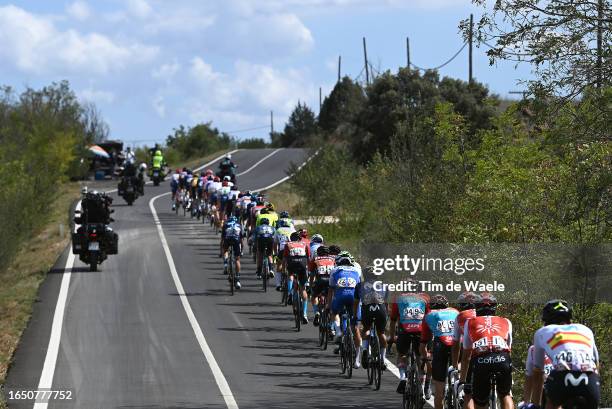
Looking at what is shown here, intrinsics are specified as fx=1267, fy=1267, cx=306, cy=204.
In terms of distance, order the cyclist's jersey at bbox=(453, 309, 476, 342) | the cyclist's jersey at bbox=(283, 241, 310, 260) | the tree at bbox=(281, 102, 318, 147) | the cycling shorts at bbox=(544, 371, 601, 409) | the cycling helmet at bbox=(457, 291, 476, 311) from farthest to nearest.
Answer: the tree at bbox=(281, 102, 318, 147) → the cyclist's jersey at bbox=(283, 241, 310, 260) → the cycling helmet at bbox=(457, 291, 476, 311) → the cyclist's jersey at bbox=(453, 309, 476, 342) → the cycling shorts at bbox=(544, 371, 601, 409)

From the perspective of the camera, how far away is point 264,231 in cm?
2934

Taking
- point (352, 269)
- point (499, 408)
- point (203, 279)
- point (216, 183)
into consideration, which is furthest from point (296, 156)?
point (499, 408)

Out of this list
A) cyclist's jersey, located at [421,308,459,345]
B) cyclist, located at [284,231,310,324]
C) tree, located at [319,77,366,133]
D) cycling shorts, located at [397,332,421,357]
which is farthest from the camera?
tree, located at [319,77,366,133]

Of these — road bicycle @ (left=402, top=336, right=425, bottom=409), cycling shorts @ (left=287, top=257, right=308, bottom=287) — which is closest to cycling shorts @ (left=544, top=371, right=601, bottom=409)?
road bicycle @ (left=402, top=336, right=425, bottom=409)

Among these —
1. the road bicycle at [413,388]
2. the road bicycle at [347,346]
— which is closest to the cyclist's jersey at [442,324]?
the road bicycle at [413,388]

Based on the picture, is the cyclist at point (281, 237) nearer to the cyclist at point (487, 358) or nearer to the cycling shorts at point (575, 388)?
the cyclist at point (487, 358)

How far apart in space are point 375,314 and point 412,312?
2.27 meters

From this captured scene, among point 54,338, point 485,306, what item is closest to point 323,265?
point 54,338

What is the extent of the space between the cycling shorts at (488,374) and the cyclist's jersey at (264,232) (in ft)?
54.8

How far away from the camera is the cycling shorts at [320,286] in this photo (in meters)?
22.8

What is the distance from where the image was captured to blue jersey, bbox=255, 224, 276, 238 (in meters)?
29.3

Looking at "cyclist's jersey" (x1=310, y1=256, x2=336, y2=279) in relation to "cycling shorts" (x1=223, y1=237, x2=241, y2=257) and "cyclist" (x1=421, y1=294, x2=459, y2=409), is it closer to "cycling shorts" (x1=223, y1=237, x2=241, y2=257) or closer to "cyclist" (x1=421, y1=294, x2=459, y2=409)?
"cycling shorts" (x1=223, y1=237, x2=241, y2=257)

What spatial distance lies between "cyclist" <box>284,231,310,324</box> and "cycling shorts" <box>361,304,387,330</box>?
252 inches

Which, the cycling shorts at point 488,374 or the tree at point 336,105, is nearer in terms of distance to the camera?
the cycling shorts at point 488,374
